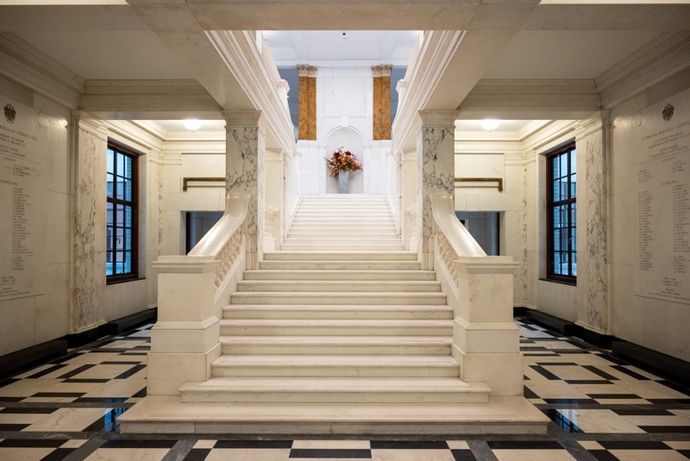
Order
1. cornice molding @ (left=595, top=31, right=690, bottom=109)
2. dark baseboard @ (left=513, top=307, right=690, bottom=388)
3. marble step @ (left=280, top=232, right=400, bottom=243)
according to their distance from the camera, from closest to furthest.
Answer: dark baseboard @ (left=513, top=307, right=690, bottom=388)
cornice molding @ (left=595, top=31, right=690, bottom=109)
marble step @ (left=280, top=232, right=400, bottom=243)

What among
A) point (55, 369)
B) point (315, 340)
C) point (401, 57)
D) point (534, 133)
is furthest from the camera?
point (401, 57)

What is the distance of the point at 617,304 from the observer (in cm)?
670

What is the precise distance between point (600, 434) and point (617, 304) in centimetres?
346

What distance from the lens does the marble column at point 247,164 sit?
22.3ft

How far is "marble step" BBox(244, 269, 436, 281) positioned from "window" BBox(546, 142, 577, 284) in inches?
148

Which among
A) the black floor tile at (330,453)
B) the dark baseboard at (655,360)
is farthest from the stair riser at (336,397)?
the dark baseboard at (655,360)

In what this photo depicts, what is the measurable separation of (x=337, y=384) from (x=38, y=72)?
564cm

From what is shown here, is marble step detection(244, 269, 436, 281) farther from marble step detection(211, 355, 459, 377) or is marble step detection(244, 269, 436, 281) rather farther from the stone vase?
the stone vase

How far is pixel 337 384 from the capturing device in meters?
4.38

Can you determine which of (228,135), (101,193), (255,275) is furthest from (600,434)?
(101,193)

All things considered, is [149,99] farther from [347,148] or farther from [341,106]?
[347,148]

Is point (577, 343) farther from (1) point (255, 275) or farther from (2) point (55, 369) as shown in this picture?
(2) point (55, 369)

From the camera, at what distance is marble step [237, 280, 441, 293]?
20.3ft

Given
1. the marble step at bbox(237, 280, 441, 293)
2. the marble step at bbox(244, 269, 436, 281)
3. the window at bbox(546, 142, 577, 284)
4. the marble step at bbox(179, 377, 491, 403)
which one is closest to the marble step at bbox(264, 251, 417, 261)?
the marble step at bbox(244, 269, 436, 281)
